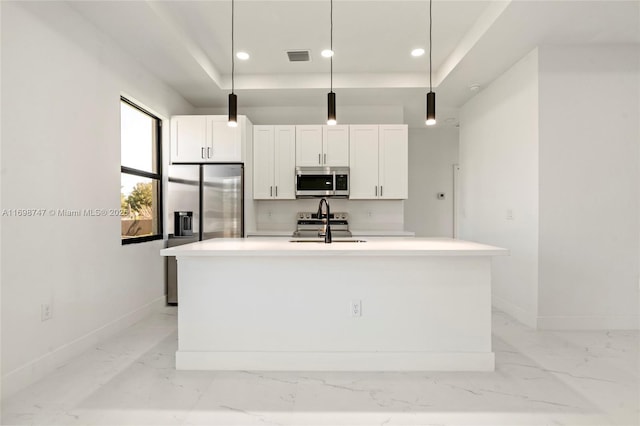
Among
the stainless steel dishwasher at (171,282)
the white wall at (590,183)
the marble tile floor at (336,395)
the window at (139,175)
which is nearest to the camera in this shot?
the marble tile floor at (336,395)

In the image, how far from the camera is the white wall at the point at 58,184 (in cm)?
222

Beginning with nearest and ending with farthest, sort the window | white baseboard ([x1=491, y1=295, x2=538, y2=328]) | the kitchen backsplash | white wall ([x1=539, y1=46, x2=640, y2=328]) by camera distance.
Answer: white wall ([x1=539, y1=46, x2=640, y2=328]) → white baseboard ([x1=491, y1=295, x2=538, y2=328]) → the window → the kitchen backsplash

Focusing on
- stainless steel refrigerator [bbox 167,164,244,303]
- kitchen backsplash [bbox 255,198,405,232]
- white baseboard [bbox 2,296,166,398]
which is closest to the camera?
white baseboard [bbox 2,296,166,398]

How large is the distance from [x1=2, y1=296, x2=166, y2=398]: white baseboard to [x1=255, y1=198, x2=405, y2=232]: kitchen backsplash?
2.16 m

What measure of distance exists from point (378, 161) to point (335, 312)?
Result: 2.85m

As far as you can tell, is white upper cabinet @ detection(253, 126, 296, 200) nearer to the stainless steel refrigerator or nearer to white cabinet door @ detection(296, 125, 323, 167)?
white cabinet door @ detection(296, 125, 323, 167)

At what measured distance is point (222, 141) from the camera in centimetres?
456

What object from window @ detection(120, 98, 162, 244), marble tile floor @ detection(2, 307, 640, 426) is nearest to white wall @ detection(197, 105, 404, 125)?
window @ detection(120, 98, 162, 244)

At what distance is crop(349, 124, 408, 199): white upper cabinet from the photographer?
491 cm

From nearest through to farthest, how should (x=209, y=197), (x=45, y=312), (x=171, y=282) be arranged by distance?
(x=45, y=312) → (x=171, y=282) → (x=209, y=197)

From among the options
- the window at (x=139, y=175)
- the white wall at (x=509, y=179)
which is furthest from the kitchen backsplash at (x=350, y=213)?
the window at (x=139, y=175)

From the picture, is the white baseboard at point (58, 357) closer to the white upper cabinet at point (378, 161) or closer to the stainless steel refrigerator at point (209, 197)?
the stainless steel refrigerator at point (209, 197)

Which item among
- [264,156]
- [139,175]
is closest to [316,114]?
[264,156]

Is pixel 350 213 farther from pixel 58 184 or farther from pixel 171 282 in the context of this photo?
pixel 58 184
